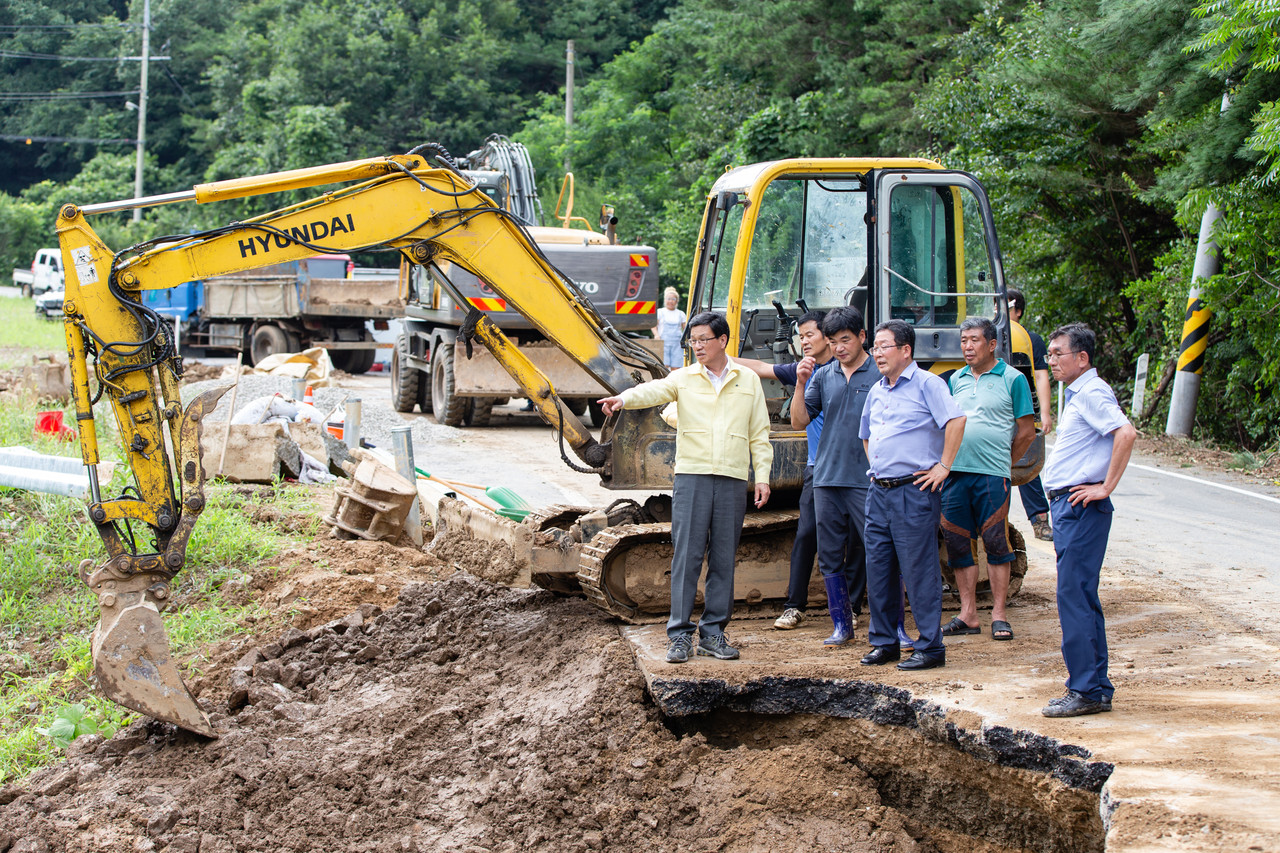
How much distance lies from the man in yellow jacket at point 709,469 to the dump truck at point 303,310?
15818 mm

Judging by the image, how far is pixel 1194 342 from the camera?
46.2 ft

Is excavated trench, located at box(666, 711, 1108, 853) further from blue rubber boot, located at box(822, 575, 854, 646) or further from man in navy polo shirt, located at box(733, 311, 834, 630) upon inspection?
man in navy polo shirt, located at box(733, 311, 834, 630)

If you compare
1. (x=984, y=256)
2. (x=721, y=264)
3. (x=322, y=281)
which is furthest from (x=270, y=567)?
(x=322, y=281)

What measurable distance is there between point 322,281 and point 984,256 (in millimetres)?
15933

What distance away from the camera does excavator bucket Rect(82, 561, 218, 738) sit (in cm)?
513

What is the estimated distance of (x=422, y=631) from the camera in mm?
6582

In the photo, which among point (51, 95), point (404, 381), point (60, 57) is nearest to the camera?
point (404, 381)

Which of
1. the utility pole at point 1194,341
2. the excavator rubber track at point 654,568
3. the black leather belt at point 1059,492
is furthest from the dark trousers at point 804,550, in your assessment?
the utility pole at point 1194,341

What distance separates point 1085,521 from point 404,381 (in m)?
12.5

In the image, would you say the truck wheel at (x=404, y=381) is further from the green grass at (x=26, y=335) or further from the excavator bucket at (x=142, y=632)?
the excavator bucket at (x=142, y=632)

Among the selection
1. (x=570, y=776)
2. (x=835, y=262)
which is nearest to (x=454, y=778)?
(x=570, y=776)

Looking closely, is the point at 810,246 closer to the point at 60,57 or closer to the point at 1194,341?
the point at 1194,341

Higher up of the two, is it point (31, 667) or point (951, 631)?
point (951, 631)

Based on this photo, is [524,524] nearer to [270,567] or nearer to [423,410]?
[270,567]
